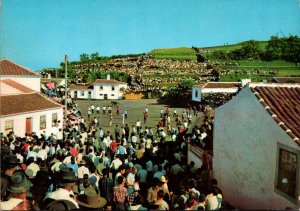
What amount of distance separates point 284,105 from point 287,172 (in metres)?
2.21

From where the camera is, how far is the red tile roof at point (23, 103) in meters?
25.0

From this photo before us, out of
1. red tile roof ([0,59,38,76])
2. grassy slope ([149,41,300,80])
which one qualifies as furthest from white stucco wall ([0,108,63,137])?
grassy slope ([149,41,300,80])

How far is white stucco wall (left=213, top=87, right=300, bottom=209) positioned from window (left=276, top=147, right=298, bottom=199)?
0.16 meters

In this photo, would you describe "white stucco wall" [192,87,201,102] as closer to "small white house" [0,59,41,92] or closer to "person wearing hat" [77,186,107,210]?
"small white house" [0,59,41,92]

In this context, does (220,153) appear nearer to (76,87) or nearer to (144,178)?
(144,178)

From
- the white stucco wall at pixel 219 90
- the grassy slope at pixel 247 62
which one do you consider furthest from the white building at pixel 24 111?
the grassy slope at pixel 247 62

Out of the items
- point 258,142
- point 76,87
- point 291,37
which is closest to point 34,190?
point 258,142

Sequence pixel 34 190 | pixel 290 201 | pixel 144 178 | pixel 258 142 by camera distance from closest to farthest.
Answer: pixel 290 201, pixel 34 190, pixel 258 142, pixel 144 178

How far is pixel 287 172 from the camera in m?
8.95

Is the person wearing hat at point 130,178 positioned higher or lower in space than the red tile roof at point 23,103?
lower

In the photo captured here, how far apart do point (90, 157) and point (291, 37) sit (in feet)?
260

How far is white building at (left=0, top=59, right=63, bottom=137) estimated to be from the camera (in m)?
24.6

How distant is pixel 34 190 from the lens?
927cm

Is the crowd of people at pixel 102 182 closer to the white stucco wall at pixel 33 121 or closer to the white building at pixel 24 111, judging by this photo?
the white stucco wall at pixel 33 121
